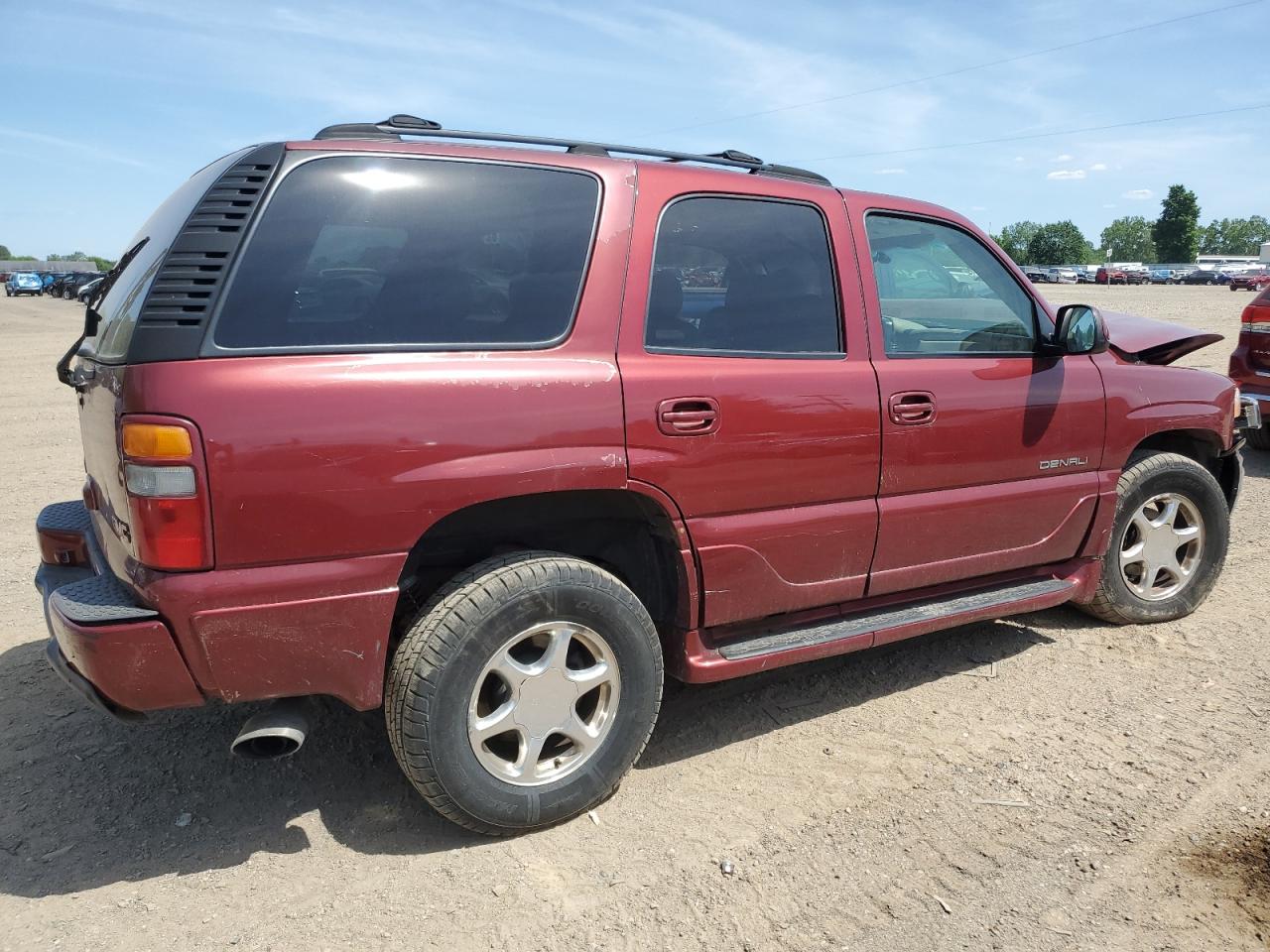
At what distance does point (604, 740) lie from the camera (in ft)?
9.68

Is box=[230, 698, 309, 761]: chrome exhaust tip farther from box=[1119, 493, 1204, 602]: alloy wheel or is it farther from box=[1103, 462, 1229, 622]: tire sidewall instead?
box=[1119, 493, 1204, 602]: alloy wheel

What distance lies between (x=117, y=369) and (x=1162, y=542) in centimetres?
433

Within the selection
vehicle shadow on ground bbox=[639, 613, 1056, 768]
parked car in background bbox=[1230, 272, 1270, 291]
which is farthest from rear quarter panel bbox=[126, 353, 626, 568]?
parked car in background bbox=[1230, 272, 1270, 291]

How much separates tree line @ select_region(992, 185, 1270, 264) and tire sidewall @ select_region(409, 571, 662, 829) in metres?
82.5

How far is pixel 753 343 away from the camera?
10.5ft

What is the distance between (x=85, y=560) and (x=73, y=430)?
7.21 metres

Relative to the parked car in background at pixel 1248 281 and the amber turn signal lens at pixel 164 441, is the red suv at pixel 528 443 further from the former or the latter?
the parked car in background at pixel 1248 281

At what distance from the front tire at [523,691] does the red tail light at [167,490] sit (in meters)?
0.65

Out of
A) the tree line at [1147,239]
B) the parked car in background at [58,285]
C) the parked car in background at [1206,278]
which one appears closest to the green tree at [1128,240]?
the tree line at [1147,239]

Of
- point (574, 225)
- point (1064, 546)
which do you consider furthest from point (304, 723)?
point (1064, 546)

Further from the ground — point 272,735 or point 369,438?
point 369,438

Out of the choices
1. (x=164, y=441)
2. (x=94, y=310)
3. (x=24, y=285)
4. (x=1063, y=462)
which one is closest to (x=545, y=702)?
(x=164, y=441)

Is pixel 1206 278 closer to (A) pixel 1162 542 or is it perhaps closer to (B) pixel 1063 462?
(A) pixel 1162 542

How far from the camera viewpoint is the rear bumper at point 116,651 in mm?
2398
